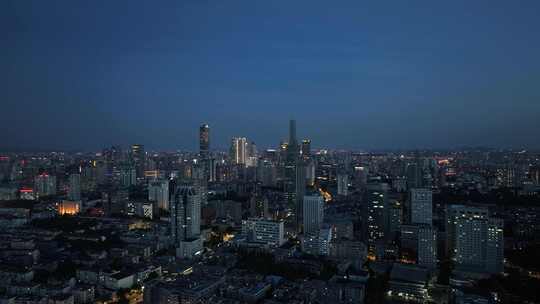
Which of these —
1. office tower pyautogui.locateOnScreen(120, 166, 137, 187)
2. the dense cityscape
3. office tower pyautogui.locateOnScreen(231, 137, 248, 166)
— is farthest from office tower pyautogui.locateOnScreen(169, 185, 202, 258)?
office tower pyautogui.locateOnScreen(231, 137, 248, 166)

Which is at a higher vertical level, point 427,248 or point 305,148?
point 305,148

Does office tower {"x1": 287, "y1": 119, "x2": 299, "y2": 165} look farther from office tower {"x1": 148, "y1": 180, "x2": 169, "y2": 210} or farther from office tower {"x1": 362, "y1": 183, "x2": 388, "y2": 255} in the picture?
office tower {"x1": 362, "y1": 183, "x2": 388, "y2": 255}

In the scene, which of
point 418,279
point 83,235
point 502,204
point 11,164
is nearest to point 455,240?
point 418,279

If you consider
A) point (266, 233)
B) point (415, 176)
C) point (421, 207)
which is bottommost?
point (266, 233)

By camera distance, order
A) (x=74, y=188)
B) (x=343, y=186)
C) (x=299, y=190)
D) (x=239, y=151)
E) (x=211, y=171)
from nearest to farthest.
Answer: (x=299, y=190) < (x=74, y=188) < (x=343, y=186) < (x=211, y=171) < (x=239, y=151)

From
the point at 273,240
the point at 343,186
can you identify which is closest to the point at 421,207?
the point at 273,240

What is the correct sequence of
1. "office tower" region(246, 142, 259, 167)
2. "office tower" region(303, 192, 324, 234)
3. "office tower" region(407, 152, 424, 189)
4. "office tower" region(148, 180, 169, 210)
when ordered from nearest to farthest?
"office tower" region(303, 192, 324, 234), "office tower" region(148, 180, 169, 210), "office tower" region(407, 152, 424, 189), "office tower" region(246, 142, 259, 167)

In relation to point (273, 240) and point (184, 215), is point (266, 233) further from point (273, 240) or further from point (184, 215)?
point (184, 215)

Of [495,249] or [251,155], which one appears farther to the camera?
[251,155]
